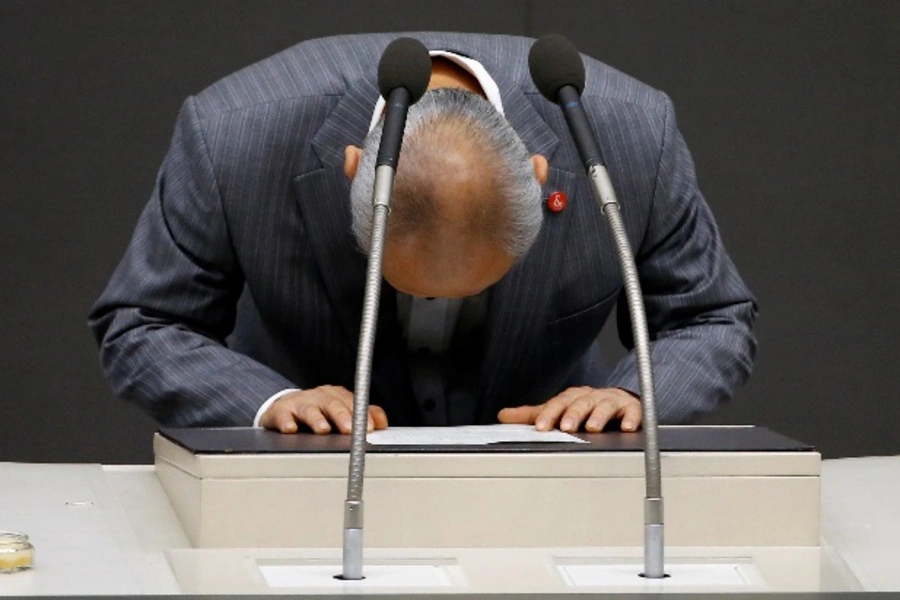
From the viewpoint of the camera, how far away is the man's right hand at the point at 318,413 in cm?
162

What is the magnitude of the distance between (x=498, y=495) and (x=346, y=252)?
27.5 inches

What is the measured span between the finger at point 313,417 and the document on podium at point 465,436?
0.17 feet

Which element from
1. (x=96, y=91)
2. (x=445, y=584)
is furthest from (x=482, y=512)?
(x=96, y=91)

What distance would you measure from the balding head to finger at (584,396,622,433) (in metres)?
0.16

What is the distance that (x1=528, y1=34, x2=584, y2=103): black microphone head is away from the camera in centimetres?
150

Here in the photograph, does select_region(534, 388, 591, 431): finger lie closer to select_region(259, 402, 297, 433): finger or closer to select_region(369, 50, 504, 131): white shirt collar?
select_region(259, 402, 297, 433): finger

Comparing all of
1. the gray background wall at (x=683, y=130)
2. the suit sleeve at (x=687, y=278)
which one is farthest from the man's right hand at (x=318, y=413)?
the gray background wall at (x=683, y=130)

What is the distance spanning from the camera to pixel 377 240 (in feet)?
4.27

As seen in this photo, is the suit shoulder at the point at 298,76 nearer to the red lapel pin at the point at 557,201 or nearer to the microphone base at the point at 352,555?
the red lapel pin at the point at 557,201

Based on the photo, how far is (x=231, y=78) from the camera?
217 cm

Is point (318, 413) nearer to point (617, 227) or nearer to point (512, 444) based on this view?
point (512, 444)

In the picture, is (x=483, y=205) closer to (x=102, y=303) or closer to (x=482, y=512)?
(x=482, y=512)

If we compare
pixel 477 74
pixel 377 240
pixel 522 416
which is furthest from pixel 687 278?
pixel 377 240

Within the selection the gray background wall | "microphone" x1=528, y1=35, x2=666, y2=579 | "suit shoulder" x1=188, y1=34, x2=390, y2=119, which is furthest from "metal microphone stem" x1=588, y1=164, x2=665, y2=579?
the gray background wall
